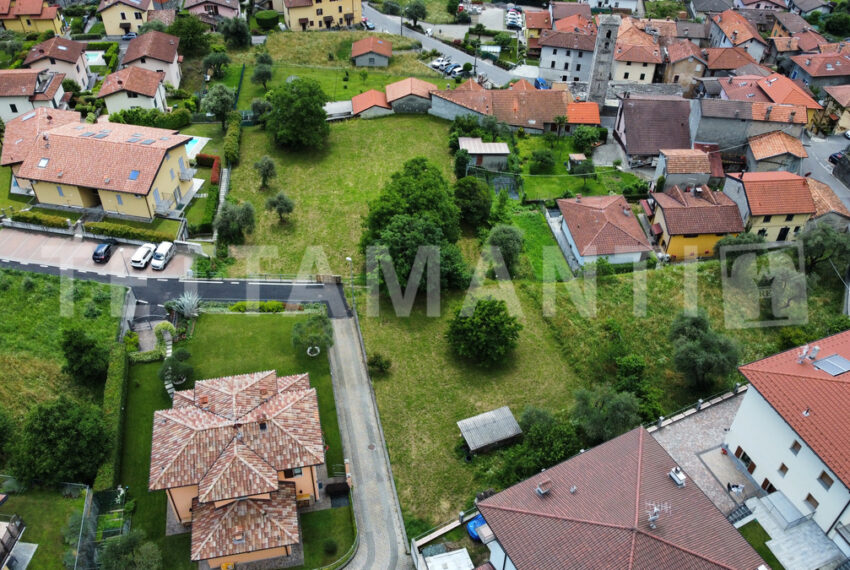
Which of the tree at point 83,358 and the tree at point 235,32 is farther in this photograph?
the tree at point 235,32

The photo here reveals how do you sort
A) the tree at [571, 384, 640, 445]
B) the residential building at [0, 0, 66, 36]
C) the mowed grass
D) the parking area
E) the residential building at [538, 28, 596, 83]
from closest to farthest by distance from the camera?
the tree at [571, 384, 640, 445], the parking area, the mowed grass, the residential building at [0, 0, 66, 36], the residential building at [538, 28, 596, 83]

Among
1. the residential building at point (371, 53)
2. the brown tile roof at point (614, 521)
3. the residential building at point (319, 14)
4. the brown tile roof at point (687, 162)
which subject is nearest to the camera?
the brown tile roof at point (614, 521)

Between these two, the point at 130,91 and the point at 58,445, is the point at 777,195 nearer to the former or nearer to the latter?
the point at 58,445

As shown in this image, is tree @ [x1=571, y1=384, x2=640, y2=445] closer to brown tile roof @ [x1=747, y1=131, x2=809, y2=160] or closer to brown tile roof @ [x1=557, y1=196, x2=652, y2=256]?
brown tile roof @ [x1=557, y1=196, x2=652, y2=256]

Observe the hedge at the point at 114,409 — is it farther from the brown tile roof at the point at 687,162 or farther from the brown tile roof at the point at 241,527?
the brown tile roof at the point at 687,162

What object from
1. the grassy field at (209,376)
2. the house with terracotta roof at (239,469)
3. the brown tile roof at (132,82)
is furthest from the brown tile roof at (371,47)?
Answer: the house with terracotta roof at (239,469)

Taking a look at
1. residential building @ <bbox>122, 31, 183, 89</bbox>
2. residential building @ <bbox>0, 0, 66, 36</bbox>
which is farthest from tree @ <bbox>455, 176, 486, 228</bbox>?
residential building @ <bbox>0, 0, 66, 36</bbox>

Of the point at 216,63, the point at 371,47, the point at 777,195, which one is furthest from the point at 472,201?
the point at 216,63
